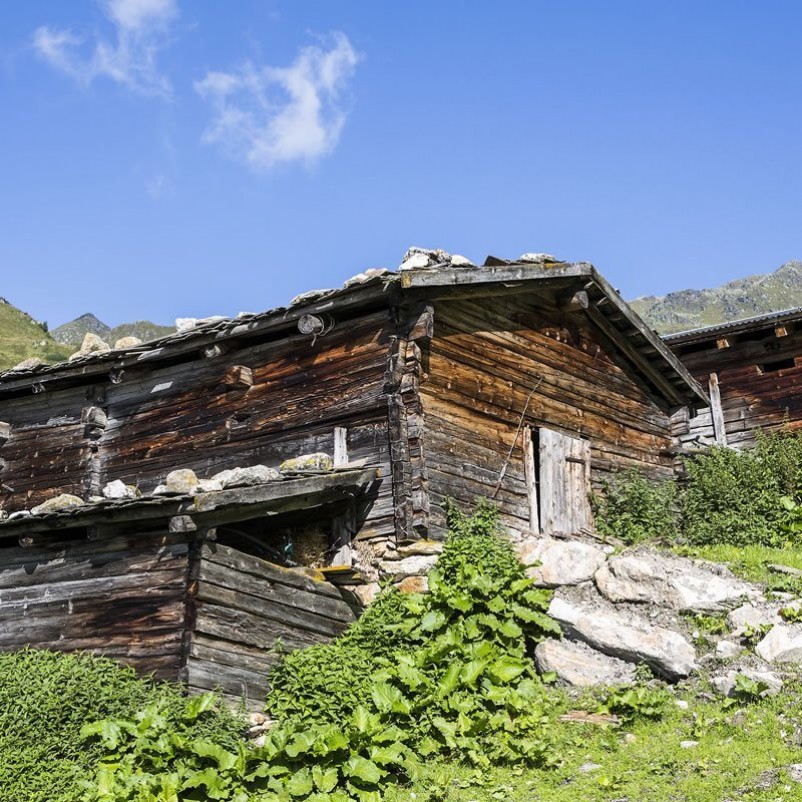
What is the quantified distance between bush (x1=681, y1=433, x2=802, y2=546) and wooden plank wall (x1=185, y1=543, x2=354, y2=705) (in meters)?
7.02

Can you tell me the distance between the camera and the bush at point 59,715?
342 inches

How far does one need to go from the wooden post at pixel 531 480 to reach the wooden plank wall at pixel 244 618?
388 centimetres

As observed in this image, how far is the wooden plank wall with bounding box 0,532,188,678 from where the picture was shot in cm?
→ 981

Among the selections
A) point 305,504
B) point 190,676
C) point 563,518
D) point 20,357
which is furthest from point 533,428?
point 20,357

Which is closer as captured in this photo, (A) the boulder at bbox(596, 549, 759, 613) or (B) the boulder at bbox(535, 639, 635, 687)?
(B) the boulder at bbox(535, 639, 635, 687)

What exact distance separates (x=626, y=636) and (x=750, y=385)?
11220 millimetres

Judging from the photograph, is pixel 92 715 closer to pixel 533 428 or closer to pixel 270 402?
pixel 270 402

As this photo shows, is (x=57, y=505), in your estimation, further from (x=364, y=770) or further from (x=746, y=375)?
(x=746, y=375)

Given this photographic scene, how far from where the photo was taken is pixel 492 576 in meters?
11.4

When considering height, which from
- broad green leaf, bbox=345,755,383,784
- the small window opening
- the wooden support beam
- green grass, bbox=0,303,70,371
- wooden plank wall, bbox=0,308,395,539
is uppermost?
green grass, bbox=0,303,70,371

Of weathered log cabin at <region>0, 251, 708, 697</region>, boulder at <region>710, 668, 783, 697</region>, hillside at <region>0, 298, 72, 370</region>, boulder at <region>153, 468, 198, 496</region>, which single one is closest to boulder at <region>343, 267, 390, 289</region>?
weathered log cabin at <region>0, 251, 708, 697</region>

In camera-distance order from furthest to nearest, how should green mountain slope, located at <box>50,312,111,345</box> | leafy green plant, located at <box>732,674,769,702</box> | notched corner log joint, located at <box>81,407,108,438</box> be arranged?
1. green mountain slope, located at <box>50,312,111,345</box>
2. notched corner log joint, located at <box>81,407,108,438</box>
3. leafy green plant, located at <box>732,674,769,702</box>

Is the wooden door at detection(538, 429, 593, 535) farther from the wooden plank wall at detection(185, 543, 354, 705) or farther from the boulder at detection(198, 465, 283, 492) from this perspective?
the boulder at detection(198, 465, 283, 492)

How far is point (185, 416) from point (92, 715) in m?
5.83
